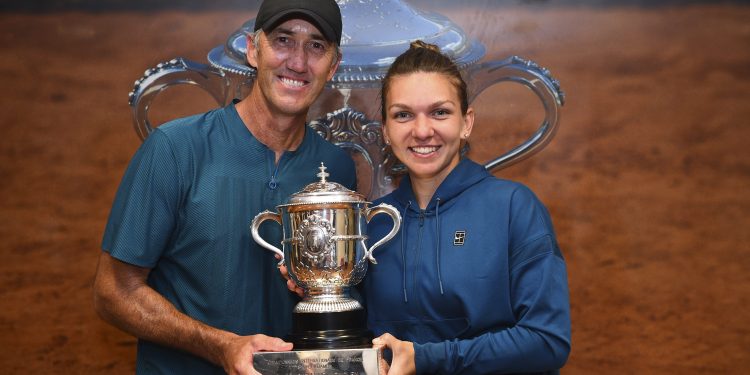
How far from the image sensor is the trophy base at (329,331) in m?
1.26

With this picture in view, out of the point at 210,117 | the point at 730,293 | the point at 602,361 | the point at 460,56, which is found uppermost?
the point at 460,56

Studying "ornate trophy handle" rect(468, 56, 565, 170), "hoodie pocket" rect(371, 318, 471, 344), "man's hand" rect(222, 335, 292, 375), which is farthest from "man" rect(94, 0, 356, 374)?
"ornate trophy handle" rect(468, 56, 565, 170)

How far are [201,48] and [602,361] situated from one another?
3.49 feet

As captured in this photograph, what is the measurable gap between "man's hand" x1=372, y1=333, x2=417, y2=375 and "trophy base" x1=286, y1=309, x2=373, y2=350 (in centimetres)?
3

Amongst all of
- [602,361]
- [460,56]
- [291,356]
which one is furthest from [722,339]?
[291,356]

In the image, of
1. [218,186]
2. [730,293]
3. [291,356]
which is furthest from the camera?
[730,293]

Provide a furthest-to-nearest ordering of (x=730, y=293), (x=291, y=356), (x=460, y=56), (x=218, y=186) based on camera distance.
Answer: (x=730, y=293) → (x=460, y=56) → (x=218, y=186) → (x=291, y=356)

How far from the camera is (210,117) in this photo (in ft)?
4.91

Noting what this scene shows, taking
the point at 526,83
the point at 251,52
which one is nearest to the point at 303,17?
the point at 251,52

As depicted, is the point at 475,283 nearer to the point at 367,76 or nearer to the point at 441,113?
the point at 441,113

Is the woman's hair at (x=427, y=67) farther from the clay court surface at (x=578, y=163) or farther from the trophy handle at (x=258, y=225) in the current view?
the clay court surface at (x=578, y=163)

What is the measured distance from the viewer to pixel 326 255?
1309 mm

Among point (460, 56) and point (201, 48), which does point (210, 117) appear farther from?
point (201, 48)

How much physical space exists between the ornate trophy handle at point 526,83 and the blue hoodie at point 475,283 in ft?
1.07
